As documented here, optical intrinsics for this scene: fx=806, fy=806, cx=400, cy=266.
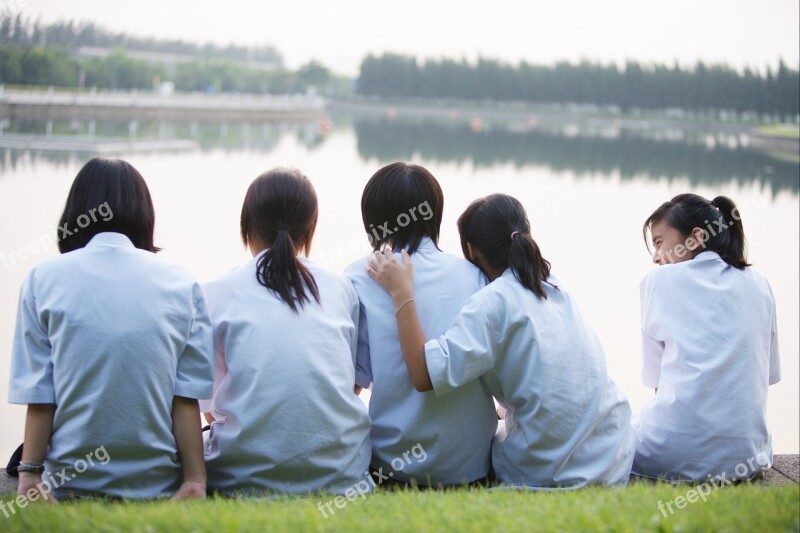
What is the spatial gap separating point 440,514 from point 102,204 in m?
0.93

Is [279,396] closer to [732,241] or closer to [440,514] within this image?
[440,514]

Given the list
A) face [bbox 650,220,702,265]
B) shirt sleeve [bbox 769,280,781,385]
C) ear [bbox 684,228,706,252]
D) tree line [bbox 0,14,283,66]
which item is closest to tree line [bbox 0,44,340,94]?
tree line [bbox 0,14,283,66]

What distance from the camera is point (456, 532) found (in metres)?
1.37

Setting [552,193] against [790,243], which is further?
[552,193]

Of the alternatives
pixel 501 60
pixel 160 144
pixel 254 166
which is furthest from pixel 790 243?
pixel 501 60

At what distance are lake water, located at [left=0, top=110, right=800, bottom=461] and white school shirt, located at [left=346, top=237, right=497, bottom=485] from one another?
0.43 metres

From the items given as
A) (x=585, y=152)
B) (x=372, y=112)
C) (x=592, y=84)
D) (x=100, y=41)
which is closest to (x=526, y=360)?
(x=585, y=152)

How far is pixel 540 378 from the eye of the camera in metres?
1.76

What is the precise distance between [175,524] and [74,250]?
0.64 meters

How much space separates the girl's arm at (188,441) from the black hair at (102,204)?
1.24 feet

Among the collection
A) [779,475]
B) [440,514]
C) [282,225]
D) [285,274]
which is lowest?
[779,475]

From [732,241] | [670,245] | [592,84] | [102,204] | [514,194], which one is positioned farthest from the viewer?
[592,84]

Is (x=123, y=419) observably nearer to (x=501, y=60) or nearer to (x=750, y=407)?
(x=750, y=407)

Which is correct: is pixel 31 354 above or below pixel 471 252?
below
